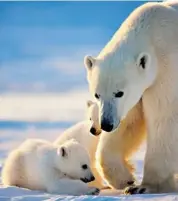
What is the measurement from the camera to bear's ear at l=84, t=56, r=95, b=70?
522 centimetres

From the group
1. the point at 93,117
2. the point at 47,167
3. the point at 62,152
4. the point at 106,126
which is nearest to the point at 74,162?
the point at 62,152

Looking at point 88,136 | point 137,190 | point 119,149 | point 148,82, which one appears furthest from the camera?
point 88,136

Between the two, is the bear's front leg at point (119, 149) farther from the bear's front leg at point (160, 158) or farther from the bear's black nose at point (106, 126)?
the bear's black nose at point (106, 126)

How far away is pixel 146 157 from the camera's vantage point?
5.43 metres

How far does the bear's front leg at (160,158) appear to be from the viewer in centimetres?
526

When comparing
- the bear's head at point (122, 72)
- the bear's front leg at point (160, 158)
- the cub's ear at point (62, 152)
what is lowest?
the bear's front leg at point (160, 158)

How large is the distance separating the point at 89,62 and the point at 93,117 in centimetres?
136

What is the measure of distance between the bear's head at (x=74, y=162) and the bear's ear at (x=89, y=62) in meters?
0.86

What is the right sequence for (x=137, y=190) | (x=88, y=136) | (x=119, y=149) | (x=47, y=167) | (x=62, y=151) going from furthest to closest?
1. (x=88, y=136)
2. (x=119, y=149)
3. (x=62, y=151)
4. (x=47, y=167)
5. (x=137, y=190)

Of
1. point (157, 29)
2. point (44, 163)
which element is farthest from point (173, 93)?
point (44, 163)

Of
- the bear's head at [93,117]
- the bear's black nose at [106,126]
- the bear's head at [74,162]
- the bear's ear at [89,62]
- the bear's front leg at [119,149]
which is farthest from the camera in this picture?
the bear's head at [93,117]

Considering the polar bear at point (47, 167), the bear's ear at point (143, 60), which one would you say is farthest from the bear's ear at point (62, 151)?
the bear's ear at point (143, 60)

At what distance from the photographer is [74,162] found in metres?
5.66

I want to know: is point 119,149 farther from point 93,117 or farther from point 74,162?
point 93,117
